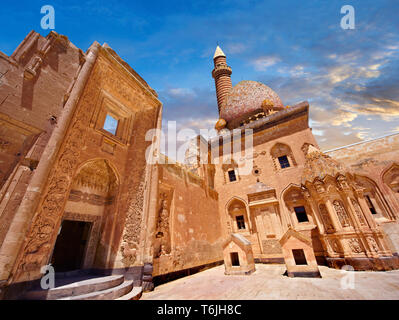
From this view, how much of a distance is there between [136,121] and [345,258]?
10.5m

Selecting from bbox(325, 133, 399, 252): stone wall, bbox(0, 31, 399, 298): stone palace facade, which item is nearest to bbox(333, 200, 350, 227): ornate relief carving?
bbox(0, 31, 399, 298): stone palace facade

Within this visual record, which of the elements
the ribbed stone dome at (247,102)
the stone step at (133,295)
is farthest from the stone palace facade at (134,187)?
the ribbed stone dome at (247,102)

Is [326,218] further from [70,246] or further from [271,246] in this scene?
[70,246]

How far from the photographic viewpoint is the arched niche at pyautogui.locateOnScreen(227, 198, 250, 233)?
11.2m

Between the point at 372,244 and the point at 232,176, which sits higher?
the point at 232,176

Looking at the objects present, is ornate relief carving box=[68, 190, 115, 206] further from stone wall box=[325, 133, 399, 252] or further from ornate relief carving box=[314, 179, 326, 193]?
stone wall box=[325, 133, 399, 252]

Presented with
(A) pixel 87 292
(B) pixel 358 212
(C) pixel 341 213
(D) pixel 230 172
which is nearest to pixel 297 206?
(C) pixel 341 213

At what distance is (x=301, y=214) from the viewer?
980cm

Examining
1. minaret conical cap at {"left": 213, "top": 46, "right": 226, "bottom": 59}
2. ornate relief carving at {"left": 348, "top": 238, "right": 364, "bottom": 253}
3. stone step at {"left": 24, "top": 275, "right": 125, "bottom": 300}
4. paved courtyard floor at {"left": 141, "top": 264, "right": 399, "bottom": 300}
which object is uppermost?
minaret conical cap at {"left": 213, "top": 46, "right": 226, "bottom": 59}

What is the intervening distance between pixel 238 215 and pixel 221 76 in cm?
1921

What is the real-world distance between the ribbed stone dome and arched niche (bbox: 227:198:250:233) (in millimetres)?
8055

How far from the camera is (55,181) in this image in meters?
4.08

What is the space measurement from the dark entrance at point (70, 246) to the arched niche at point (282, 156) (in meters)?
10.9
